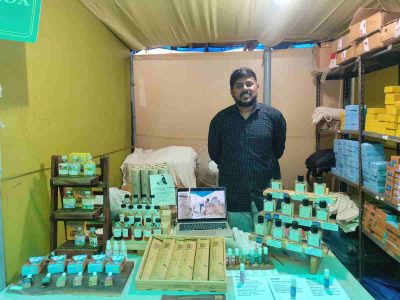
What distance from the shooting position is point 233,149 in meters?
2.48

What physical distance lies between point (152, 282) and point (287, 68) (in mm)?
3199

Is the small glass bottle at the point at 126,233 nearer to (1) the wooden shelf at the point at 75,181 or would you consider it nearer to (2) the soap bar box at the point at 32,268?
(1) the wooden shelf at the point at 75,181

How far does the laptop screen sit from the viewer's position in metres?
2.01

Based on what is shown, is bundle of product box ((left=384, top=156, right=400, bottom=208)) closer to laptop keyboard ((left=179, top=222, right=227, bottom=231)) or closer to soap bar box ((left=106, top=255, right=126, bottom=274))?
laptop keyboard ((left=179, top=222, right=227, bottom=231))

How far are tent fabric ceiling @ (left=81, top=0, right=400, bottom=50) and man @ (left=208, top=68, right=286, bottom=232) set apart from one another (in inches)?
28.1

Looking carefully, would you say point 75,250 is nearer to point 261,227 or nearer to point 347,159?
point 261,227

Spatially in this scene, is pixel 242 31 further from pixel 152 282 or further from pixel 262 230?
pixel 152 282

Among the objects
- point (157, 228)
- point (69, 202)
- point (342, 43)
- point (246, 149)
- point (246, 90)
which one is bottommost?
point (157, 228)

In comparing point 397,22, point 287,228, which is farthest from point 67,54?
point 397,22

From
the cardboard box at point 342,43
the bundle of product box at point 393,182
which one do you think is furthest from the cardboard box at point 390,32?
the bundle of product box at point 393,182

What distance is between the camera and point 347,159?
3010mm

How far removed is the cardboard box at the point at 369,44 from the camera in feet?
7.66

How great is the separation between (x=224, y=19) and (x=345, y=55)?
3.74 feet

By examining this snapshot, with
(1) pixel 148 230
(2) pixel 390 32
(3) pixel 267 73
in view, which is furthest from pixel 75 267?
(3) pixel 267 73
